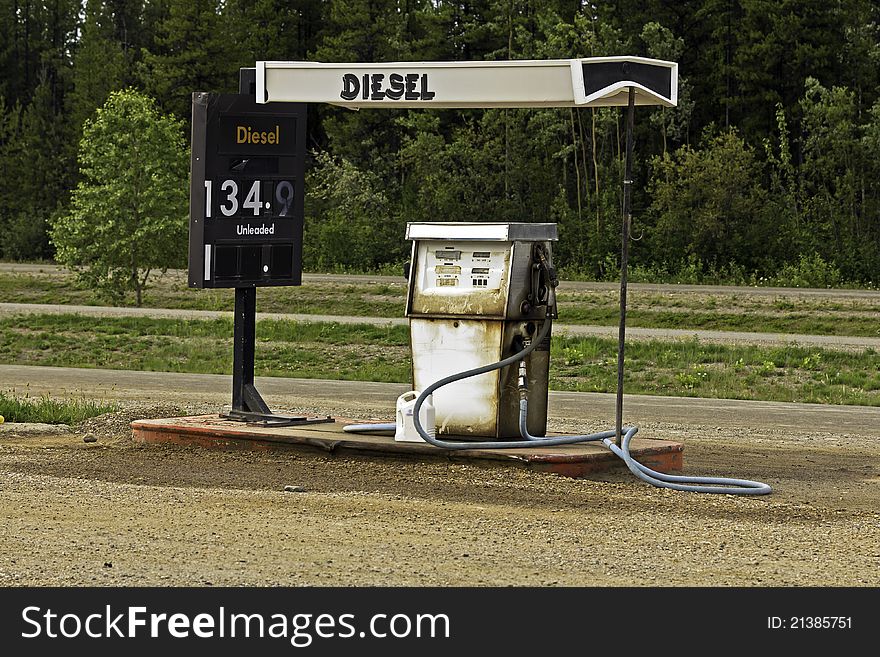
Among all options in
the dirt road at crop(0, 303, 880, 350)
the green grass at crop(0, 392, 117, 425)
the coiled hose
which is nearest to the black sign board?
the coiled hose

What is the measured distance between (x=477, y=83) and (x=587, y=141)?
132 ft

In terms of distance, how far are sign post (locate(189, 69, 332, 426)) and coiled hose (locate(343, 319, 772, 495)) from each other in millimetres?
1986

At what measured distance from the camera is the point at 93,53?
2504 inches

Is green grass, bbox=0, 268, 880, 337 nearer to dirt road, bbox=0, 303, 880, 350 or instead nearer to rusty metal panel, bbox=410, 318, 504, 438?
dirt road, bbox=0, 303, 880, 350

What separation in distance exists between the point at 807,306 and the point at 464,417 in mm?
20486

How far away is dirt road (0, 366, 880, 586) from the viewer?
7527 mm

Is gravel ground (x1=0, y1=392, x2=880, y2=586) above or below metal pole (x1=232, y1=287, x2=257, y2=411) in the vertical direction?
below

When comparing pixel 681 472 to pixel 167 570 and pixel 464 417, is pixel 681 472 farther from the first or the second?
pixel 167 570

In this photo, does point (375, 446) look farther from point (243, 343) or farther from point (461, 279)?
point (243, 343)

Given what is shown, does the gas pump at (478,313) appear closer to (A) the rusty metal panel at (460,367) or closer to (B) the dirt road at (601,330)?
(A) the rusty metal panel at (460,367)

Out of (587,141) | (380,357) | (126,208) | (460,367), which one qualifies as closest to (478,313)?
(460,367)

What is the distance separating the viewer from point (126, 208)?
32.0m
